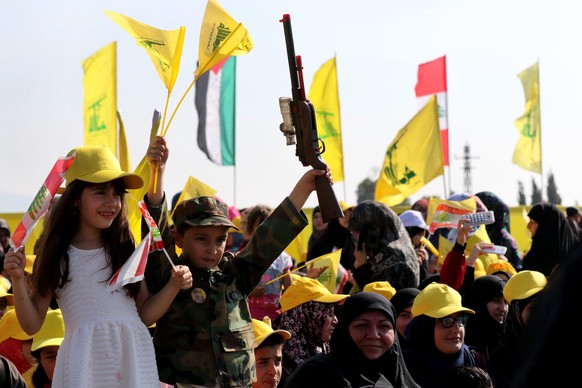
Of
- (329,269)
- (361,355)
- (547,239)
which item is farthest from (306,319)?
(547,239)

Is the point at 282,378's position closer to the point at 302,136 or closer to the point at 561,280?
the point at 302,136

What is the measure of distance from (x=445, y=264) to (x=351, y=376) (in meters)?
2.78

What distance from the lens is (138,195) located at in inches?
183

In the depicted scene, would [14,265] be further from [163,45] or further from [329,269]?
[329,269]

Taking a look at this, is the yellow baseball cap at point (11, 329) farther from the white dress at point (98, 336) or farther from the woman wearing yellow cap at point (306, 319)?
the white dress at point (98, 336)

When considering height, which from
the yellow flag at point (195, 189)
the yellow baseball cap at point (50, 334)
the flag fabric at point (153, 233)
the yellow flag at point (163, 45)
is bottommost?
the yellow baseball cap at point (50, 334)

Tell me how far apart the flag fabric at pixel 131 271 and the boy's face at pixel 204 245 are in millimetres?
455

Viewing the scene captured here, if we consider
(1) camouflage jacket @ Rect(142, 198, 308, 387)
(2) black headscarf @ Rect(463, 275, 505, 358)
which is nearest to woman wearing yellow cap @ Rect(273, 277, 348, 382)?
(2) black headscarf @ Rect(463, 275, 505, 358)

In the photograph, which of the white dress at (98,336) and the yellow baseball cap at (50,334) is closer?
the white dress at (98,336)

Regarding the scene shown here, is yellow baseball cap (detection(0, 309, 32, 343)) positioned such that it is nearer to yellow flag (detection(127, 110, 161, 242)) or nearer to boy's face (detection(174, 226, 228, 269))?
yellow flag (detection(127, 110, 161, 242))

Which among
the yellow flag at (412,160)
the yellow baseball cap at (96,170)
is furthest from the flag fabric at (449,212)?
the yellow baseball cap at (96,170)

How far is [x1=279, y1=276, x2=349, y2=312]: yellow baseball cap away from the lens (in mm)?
6531

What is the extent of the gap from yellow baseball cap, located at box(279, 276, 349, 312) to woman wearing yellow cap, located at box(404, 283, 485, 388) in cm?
50

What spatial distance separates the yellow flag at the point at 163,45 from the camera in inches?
201
